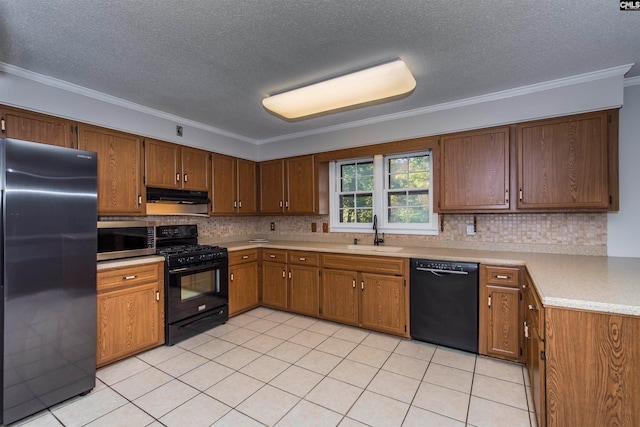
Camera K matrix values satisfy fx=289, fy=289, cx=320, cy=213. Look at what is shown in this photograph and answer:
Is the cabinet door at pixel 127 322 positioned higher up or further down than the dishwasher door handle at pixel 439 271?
further down

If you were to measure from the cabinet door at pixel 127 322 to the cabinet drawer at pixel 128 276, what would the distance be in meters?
0.06

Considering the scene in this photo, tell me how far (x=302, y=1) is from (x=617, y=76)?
258 cm

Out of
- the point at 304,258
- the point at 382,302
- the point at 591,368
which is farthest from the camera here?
the point at 304,258

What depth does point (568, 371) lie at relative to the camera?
1.44 meters

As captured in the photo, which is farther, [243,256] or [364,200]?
[364,200]

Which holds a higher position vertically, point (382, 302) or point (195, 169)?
point (195, 169)

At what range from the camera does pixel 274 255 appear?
12.8 ft

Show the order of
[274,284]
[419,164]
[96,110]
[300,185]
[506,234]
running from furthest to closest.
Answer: [300,185] → [274,284] → [419,164] → [506,234] → [96,110]

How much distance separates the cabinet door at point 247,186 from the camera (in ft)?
13.9

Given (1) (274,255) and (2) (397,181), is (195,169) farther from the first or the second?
(2) (397,181)

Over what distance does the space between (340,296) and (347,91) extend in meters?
2.21

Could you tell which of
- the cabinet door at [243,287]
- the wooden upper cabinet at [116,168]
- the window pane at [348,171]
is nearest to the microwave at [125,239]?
the wooden upper cabinet at [116,168]

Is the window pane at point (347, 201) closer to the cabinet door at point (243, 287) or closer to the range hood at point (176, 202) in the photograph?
the cabinet door at point (243, 287)

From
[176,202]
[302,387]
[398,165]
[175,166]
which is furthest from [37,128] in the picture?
[398,165]
